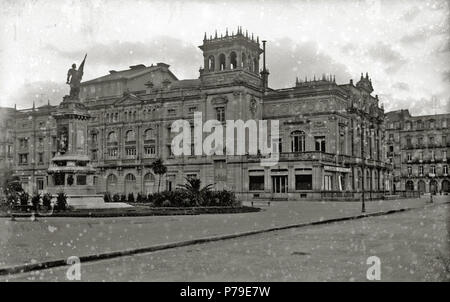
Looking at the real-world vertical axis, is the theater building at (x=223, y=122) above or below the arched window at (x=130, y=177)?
above

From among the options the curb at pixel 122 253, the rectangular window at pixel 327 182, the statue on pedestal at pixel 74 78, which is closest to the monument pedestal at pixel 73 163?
the statue on pedestal at pixel 74 78

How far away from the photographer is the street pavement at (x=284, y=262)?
977cm

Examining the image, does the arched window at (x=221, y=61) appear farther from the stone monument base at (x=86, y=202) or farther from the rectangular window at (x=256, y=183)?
the stone monument base at (x=86, y=202)

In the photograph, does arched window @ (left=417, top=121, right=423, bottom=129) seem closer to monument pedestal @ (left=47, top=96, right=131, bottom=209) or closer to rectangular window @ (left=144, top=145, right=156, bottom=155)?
rectangular window @ (left=144, top=145, right=156, bottom=155)

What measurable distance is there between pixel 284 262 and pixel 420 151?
90111mm

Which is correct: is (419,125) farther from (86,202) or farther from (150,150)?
(86,202)

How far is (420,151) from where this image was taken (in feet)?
311

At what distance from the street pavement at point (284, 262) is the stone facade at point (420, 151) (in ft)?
261

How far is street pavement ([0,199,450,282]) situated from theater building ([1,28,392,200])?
41161 millimetres

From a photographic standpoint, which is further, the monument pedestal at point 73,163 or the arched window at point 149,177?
the arched window at point 149,177

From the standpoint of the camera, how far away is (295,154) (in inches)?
2314

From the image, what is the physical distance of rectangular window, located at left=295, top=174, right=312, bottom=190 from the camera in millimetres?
58156

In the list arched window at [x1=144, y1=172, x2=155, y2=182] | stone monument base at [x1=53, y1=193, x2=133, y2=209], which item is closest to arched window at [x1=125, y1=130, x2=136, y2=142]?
arched window at [x1=144, y1=172, x2=155, y2=182]

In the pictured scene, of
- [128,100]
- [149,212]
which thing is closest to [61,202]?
[149,212]
